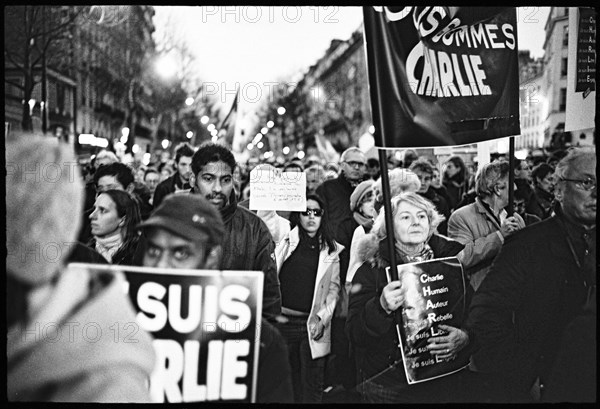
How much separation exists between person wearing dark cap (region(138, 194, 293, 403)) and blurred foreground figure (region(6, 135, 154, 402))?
0.94 ft

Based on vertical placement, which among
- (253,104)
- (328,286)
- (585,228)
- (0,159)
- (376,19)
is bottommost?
(328,286)

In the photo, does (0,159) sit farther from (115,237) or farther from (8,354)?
(8,354)

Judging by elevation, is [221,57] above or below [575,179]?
above

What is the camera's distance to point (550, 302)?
210 inches

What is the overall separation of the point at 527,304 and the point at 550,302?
0.13m

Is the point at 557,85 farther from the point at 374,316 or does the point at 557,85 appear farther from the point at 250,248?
the point at 250,248

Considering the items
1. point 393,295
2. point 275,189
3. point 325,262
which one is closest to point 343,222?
point 325,262

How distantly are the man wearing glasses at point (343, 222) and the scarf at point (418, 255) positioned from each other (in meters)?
0.40

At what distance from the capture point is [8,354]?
16.9ft

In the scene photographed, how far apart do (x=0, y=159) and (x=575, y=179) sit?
3195 millimetres

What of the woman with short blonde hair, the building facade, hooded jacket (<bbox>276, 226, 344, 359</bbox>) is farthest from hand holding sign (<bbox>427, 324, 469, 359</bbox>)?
the building facade

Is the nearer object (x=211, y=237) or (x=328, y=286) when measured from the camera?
(x=211, y=237)

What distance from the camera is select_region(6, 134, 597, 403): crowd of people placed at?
5.09 metres

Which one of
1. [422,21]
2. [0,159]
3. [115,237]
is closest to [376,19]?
[422,21]
